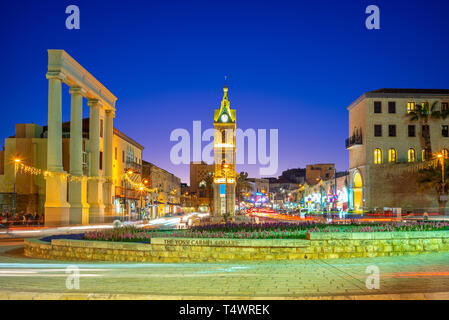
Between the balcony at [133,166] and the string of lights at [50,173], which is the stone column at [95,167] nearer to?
the string of lights at [50,173]

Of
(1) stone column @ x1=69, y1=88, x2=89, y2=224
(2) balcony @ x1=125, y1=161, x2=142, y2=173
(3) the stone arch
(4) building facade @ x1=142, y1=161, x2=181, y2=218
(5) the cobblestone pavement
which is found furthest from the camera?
(4) building facade @ x1=142, y1=161, x2=181, y2=218

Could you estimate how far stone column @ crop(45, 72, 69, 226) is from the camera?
40.9 metres

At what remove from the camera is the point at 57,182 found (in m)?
41.3

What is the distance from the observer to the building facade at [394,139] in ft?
214

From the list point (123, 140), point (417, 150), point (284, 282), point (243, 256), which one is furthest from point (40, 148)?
point (417, 150)

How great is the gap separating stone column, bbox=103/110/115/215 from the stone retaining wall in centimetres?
4053

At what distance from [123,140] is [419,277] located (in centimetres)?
6233

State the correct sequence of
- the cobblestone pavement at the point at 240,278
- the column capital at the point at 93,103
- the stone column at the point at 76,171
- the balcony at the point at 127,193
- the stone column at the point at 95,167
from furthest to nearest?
the balcony at the point at 127,193 → the column capital at the point at 93,103 → the stone column at the point at 95,167 → the stone column at the point at 76,171 → the cobblestone pavement at the point at 240,278

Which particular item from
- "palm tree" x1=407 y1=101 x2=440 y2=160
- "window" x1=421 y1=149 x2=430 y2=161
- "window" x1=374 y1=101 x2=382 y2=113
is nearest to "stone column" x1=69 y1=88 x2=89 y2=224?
"window" x1=374 y1=101 x2=382 y2=113

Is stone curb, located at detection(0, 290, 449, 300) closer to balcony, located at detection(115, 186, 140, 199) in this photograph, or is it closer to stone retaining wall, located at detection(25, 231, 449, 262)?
stone retaining wall, located at detection(25, 231, 449, 262)

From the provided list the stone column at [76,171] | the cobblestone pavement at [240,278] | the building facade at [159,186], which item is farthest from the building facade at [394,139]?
the cobblestone pavement at [240,278]

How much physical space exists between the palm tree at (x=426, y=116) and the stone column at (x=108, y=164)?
43.0 meters

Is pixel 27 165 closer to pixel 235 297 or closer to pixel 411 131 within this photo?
pixel 235 297
